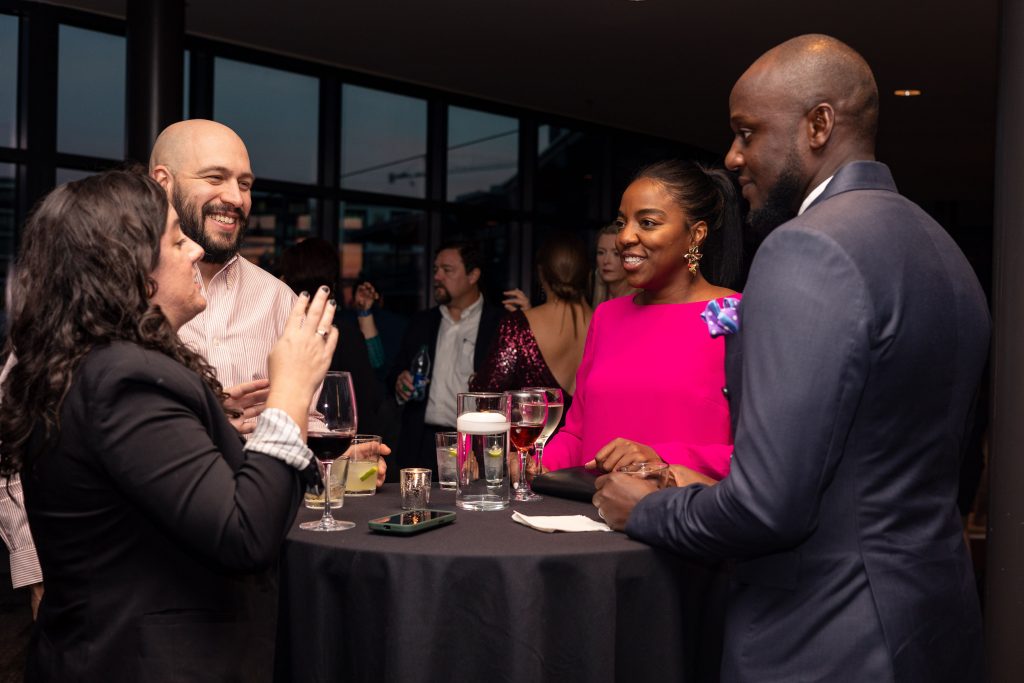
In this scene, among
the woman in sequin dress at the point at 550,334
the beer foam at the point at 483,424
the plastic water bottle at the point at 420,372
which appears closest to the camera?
the beer foam at the point at 483,424

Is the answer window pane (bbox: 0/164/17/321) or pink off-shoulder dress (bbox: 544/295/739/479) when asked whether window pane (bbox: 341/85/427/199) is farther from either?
pink off-shoulder dress (bbox: 544/295/739/479)

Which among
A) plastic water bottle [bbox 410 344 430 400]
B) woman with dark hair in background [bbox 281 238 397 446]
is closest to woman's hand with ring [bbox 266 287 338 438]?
woman with dark hair in background [bbox 281 238 397 446]

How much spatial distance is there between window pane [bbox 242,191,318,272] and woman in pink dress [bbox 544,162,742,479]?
17.0ft

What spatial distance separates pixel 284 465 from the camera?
1417mm

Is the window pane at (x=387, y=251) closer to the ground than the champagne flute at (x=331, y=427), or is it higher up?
higher up

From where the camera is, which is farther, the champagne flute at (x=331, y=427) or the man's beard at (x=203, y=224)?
the man's beard at (x=203, y=224)

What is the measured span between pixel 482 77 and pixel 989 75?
13.9 ft

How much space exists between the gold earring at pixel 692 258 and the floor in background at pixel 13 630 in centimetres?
257

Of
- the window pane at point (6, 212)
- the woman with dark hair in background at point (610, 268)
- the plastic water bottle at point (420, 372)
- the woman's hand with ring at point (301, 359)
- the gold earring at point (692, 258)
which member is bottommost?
the plastic water bottle at point (420, 372)

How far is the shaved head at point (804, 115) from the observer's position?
155cm

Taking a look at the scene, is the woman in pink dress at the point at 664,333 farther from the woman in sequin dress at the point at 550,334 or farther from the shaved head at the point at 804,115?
the woman in sequin dress at the point at 550,334

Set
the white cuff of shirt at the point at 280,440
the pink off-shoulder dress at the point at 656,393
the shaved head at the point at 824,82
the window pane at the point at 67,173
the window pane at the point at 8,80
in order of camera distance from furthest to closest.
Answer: the window pane at the point at 67,173 < the window pane at the point at 8,80 < the pink off-shoulder dress at the point at 656,393 < the shaved head at the point at 824,82 < the white cuff of shirt at the point at 280,440

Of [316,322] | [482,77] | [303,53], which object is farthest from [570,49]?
[316,322]

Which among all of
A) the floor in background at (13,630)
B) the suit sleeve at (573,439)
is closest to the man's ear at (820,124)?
the suit sleeve at (573,439)
